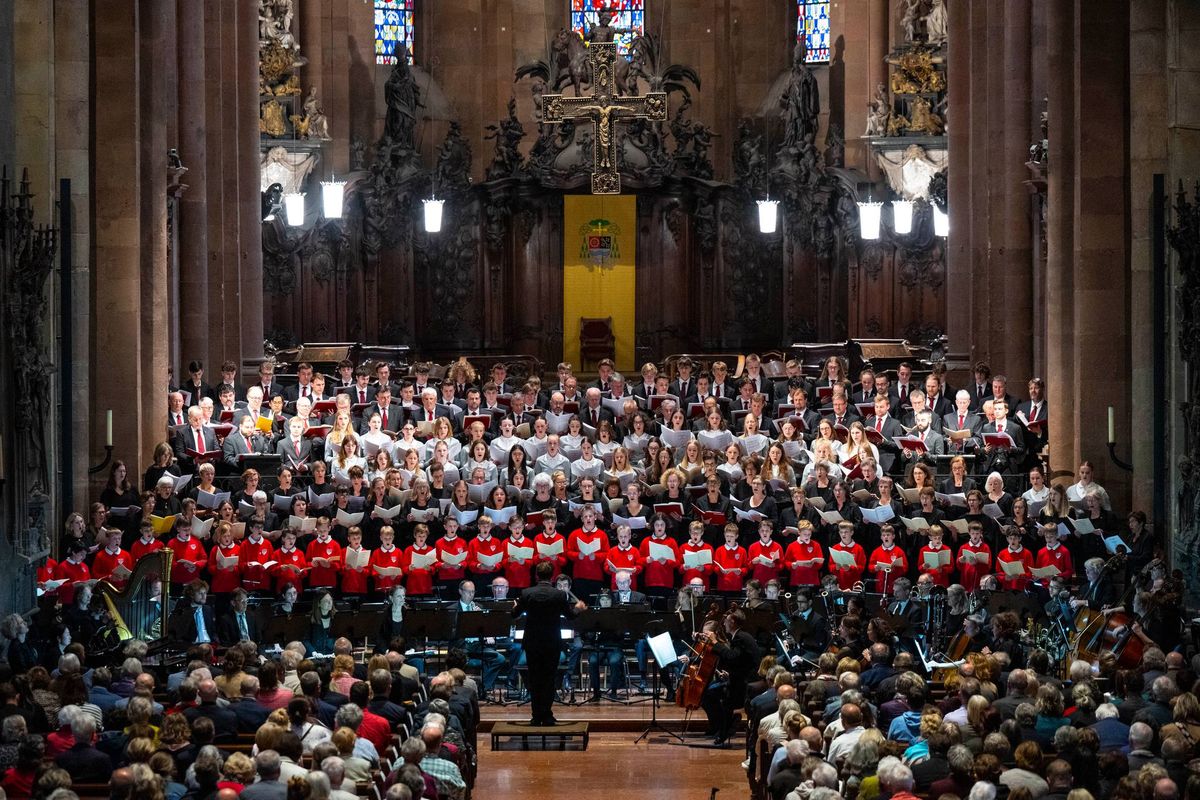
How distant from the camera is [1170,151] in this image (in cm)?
2270

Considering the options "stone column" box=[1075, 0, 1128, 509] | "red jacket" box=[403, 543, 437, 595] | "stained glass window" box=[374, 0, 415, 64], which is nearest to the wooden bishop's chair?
"stained glass window" box=[374, 0, 415, 64]

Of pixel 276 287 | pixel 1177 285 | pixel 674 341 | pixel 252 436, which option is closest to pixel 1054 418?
pixel 1177 285

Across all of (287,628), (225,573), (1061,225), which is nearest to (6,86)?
(225,573)

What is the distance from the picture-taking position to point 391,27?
3981 cm

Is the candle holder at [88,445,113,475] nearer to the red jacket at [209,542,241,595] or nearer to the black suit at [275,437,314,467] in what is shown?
the black suit at [275,437,314,467]

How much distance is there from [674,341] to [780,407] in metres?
11.6

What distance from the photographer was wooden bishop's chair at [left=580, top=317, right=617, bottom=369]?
1480 inches

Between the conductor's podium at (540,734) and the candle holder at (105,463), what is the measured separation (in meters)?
7.21

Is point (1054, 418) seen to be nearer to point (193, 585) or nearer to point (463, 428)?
point (463, 428)

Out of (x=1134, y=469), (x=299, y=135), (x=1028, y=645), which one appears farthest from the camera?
(x=299, y=135)

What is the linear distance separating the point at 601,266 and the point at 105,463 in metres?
14.7

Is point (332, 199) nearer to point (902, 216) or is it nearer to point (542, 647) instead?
point (902, 216)

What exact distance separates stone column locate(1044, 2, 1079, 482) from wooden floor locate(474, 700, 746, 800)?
8.02 meters

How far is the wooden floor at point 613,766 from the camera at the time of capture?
56.8 ft
